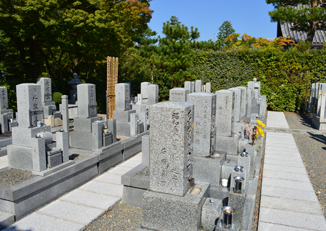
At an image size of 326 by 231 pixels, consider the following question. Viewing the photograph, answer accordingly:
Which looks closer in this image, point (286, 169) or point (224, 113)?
point (224, 113)

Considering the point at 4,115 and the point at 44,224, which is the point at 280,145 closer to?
the point at 44,224

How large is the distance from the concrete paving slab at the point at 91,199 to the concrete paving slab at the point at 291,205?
10.4 ft

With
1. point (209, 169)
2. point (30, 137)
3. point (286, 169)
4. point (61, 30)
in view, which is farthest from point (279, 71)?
point (30, 137)

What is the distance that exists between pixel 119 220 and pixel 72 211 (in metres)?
0.97

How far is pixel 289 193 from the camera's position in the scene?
5910 mm

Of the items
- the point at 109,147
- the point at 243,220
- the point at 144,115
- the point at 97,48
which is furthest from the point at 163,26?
the point at 243,220

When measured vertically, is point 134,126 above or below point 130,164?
above

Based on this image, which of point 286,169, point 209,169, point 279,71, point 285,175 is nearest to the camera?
point 209,169

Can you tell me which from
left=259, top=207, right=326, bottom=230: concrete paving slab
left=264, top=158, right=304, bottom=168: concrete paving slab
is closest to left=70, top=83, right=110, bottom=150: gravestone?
left=259, top=207, right=326, bottom=230: concrete paving slab

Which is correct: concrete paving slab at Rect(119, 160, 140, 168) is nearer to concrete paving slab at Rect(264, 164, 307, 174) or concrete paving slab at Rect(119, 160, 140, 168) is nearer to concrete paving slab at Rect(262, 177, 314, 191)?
concrete paving slab at Rect(262, 177, 314, 191)

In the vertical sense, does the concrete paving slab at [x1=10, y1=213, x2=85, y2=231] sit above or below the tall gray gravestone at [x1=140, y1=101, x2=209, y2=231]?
below

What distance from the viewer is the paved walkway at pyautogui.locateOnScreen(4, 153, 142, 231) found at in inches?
178

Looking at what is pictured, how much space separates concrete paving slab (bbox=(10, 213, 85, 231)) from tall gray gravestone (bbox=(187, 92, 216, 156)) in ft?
8.97

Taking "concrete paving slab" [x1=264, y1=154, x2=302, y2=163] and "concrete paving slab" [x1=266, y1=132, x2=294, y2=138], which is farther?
"concrete paving slab" [x1=266, y1=132, x2=294, y2=138]
